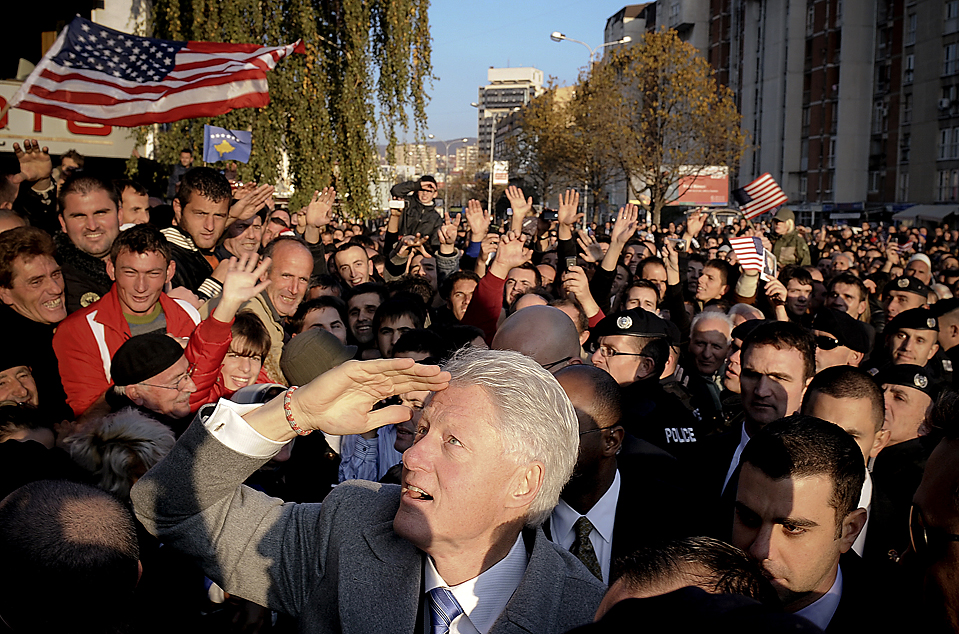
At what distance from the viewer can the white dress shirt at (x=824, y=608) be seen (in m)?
2.57

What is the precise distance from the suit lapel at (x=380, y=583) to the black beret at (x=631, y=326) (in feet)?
9.12

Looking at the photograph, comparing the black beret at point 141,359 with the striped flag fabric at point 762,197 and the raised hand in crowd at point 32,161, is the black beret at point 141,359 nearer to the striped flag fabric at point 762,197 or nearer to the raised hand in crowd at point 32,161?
the raised hand in crowd at point 32,161

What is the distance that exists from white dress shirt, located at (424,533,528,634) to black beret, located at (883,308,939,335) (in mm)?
4818

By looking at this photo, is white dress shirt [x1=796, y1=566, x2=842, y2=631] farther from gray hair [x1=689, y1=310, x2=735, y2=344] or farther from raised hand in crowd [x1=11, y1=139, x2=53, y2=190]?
raised hand in crowd [x1=11, y1=139, x2=53, y2=190]

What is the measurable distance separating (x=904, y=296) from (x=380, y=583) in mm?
6650

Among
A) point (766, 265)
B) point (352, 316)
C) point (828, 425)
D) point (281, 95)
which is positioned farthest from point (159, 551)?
point (281, 95)

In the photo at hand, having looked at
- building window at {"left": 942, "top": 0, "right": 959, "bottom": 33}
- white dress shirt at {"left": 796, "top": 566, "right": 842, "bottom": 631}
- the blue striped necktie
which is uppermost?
building window at {"left": 942, "top": 0, "right": 959, "bottom": 33}

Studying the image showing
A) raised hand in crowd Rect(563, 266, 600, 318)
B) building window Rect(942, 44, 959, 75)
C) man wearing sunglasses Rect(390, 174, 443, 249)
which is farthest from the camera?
building window Rect(942, 44, 959, 75)

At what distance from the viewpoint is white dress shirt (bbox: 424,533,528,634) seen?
7.14 ft

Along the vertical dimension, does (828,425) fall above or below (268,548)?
above

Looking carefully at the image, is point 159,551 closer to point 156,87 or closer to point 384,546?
point 384,546

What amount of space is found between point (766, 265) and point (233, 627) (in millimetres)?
7162

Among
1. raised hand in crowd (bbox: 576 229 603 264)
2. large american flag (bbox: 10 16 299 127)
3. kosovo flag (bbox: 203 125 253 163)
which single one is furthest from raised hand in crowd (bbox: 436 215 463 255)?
kosovo flag (bbox: 203 125 253 163)

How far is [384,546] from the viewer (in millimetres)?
2193
